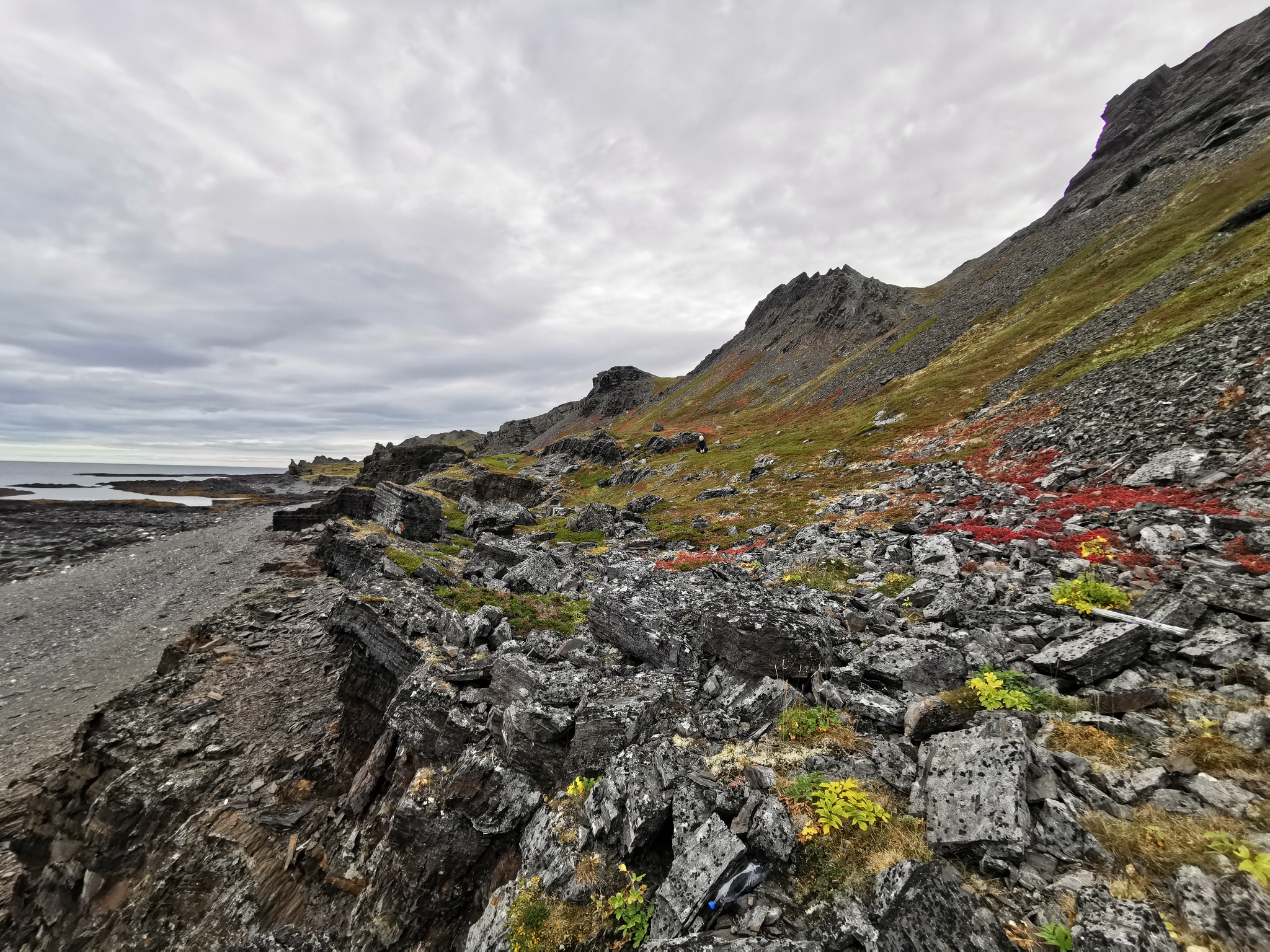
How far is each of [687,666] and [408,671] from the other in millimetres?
9883

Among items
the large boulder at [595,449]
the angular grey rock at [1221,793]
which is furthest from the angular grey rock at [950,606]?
the large boulder at [595,449]

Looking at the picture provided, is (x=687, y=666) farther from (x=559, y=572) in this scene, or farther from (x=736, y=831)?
(x=559, y=572)

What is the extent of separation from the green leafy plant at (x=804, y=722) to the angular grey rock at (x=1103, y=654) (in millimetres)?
3954

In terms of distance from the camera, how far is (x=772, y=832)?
642 centimetres

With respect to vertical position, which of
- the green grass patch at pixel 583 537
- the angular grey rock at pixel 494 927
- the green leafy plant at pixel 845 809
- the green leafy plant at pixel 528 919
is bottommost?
the green grass patch at pixel 583 537

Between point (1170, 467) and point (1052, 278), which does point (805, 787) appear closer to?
point (1170, 467)

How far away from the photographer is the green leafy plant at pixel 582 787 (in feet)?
30.1

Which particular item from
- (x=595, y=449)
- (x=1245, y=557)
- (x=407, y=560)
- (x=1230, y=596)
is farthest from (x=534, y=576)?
(x=595, y=449)

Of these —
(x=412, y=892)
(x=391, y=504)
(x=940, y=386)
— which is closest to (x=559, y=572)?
(x=412, y=892)

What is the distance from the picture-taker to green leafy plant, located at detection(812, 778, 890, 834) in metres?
6.24

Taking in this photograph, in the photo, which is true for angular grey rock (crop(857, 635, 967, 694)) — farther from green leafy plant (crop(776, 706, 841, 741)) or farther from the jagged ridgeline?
green leafy plant (crop(776, 706, 841, 741))

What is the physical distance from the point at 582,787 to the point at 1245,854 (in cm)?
883

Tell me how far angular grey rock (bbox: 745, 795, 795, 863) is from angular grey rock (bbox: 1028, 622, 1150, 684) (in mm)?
5649

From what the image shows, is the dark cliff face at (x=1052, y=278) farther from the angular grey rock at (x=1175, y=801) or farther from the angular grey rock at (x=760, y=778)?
the angular grey rock at (x=760, y=778)
